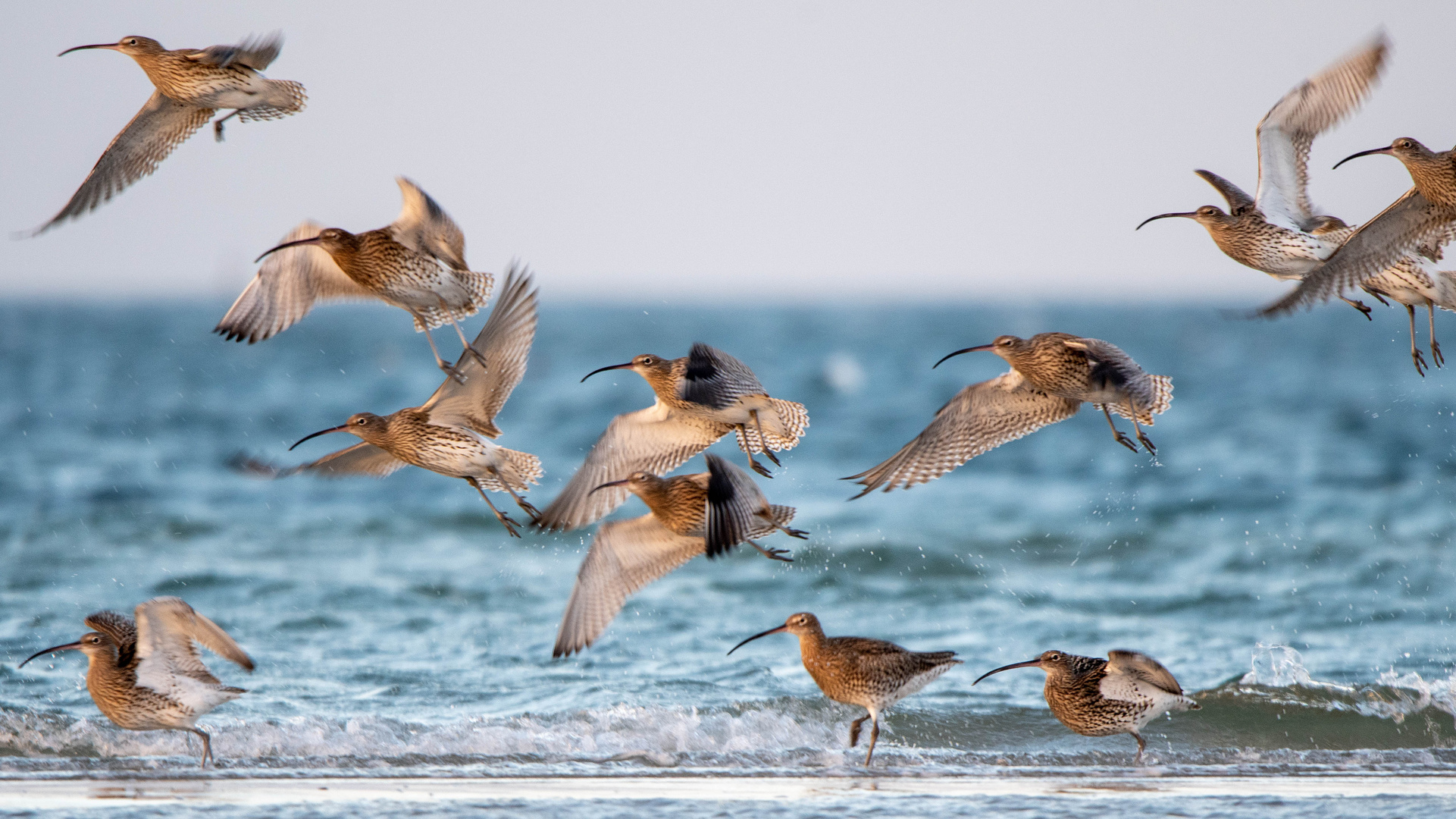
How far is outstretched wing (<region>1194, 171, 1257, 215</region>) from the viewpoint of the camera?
202 inches

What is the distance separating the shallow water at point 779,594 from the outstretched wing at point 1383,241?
51 cm

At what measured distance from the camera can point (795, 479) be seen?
46.3 feet

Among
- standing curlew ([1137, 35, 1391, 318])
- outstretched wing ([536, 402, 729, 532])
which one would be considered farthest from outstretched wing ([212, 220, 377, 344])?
standing curlew ([1137, 35, 1391, 318])

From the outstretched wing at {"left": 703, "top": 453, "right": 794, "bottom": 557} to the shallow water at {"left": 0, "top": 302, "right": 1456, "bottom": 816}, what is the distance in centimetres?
94

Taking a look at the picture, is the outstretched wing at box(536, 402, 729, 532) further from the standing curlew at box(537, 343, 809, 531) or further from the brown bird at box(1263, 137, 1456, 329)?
the brown bird at box(1263, 137, 1456, 329)

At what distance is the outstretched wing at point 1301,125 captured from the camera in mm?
5293

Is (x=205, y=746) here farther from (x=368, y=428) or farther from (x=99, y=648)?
(x=368, y=428)

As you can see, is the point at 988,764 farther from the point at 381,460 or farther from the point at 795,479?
the point at 795,479

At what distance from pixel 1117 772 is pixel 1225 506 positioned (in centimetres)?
742

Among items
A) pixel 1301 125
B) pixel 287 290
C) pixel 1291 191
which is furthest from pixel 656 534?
pixel 1301 125

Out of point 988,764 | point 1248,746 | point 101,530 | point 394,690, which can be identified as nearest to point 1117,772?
point 988,764

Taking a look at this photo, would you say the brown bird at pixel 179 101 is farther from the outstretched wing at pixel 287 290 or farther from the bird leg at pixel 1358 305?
the bird leg at pixel 1358 305

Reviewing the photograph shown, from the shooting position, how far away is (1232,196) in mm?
5176

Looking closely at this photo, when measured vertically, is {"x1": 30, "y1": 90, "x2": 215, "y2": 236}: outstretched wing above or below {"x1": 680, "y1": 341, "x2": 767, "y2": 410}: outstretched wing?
above
